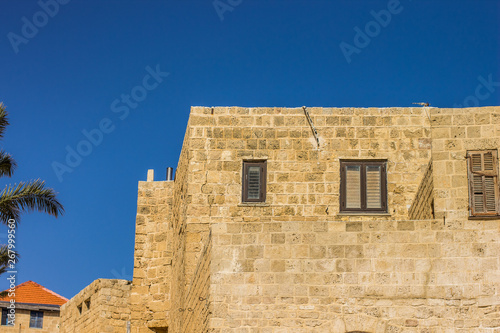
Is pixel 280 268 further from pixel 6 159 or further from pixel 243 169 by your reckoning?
pixel 6 159

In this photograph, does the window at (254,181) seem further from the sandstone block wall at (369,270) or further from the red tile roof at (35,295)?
the red tile roof at (35,295)

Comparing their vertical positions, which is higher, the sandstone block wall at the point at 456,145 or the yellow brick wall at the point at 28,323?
the sandstone block wall at the point at 456,145

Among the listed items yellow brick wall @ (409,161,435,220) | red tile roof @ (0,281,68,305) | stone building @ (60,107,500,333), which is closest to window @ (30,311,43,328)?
red tile roof @ (0,281,68,305)

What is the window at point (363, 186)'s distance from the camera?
20312mm

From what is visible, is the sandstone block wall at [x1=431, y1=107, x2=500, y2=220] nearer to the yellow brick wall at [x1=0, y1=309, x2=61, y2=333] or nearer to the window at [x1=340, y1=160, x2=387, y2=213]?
the window at [x1=340, y1=160, x2=387, y2=213]

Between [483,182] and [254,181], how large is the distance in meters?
6.44

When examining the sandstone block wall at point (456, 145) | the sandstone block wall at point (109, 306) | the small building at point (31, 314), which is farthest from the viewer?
the small building at point (31, 314)

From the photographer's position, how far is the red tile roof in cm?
4103

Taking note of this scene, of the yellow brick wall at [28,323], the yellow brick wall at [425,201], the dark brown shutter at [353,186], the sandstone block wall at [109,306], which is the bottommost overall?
the yellow brick wall at [28,323]

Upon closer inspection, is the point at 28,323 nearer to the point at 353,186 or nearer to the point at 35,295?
the point at 35,295

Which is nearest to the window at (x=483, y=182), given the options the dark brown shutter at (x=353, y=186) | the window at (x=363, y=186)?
the window at (x=363, y=186)

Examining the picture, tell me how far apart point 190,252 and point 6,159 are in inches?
218

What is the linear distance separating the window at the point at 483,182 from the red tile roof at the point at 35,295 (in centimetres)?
2897

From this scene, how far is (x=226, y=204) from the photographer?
20484mm
